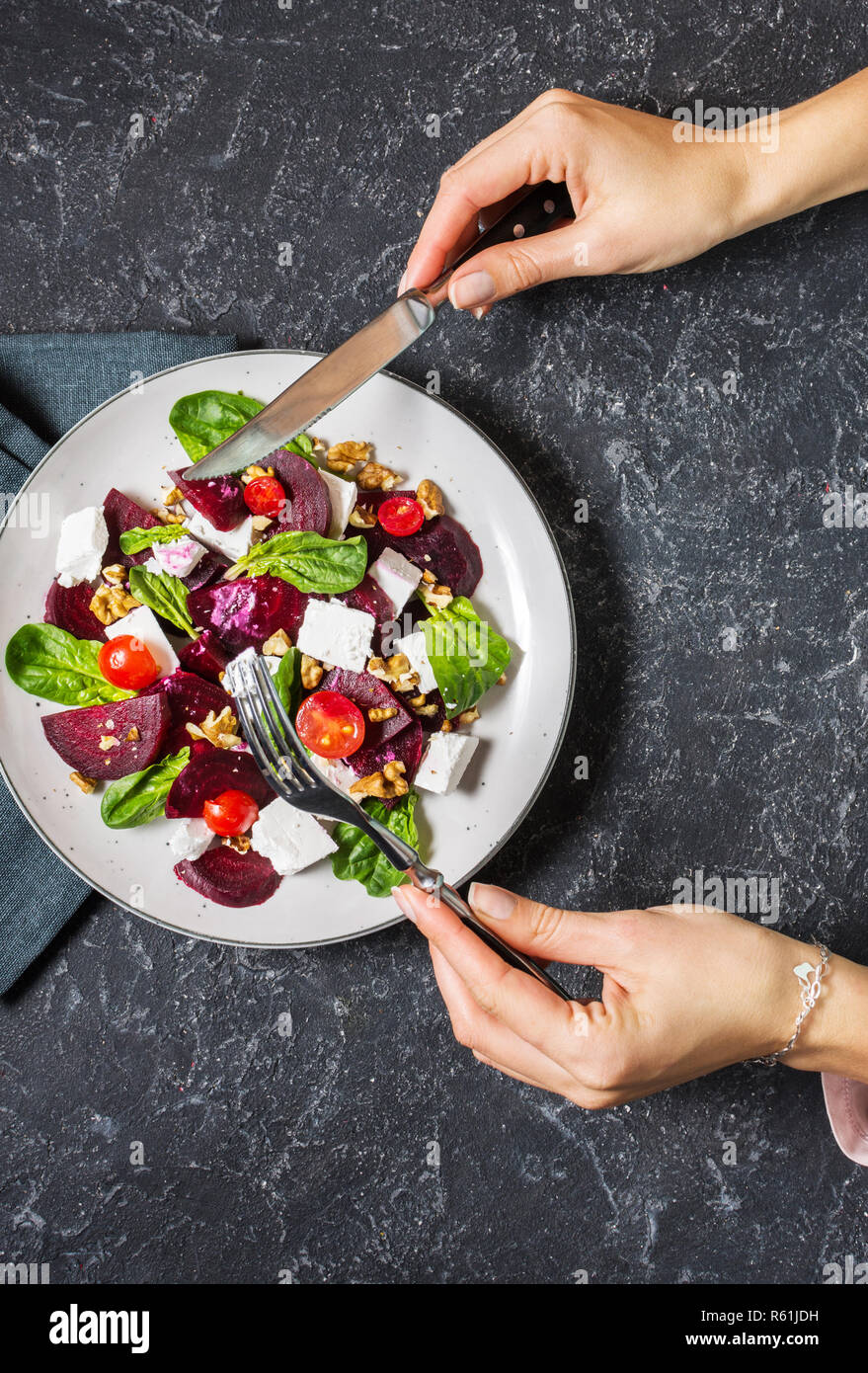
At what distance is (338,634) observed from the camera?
62.5 inches

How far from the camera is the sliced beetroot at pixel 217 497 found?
160 centimetres

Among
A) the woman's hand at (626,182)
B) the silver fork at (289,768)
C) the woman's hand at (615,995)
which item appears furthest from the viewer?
the woman's hand at (626,182)

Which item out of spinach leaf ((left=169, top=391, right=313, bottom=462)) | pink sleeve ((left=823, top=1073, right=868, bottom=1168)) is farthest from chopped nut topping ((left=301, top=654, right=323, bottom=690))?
pink sleeve ((left=823, top=1073, right=868, bottom=1168))

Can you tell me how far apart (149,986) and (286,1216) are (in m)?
0.48

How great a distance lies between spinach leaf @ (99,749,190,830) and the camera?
1.60 meters

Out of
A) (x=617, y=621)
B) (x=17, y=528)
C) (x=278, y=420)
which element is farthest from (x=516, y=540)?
(x=17, y=528)

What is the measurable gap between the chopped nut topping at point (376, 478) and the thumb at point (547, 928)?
693 millimetres

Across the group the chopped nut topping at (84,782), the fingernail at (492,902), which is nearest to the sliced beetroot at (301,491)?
the chopped nut topping at (84,782)

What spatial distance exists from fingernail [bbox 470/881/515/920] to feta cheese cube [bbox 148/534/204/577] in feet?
2.30

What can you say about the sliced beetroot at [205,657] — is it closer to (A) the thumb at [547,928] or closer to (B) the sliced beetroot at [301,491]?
(B) the sliced beetroot at [301,491]

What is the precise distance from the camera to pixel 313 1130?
1.78 m

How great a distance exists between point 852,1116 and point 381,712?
1107mm

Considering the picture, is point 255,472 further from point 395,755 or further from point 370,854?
point 370,854
